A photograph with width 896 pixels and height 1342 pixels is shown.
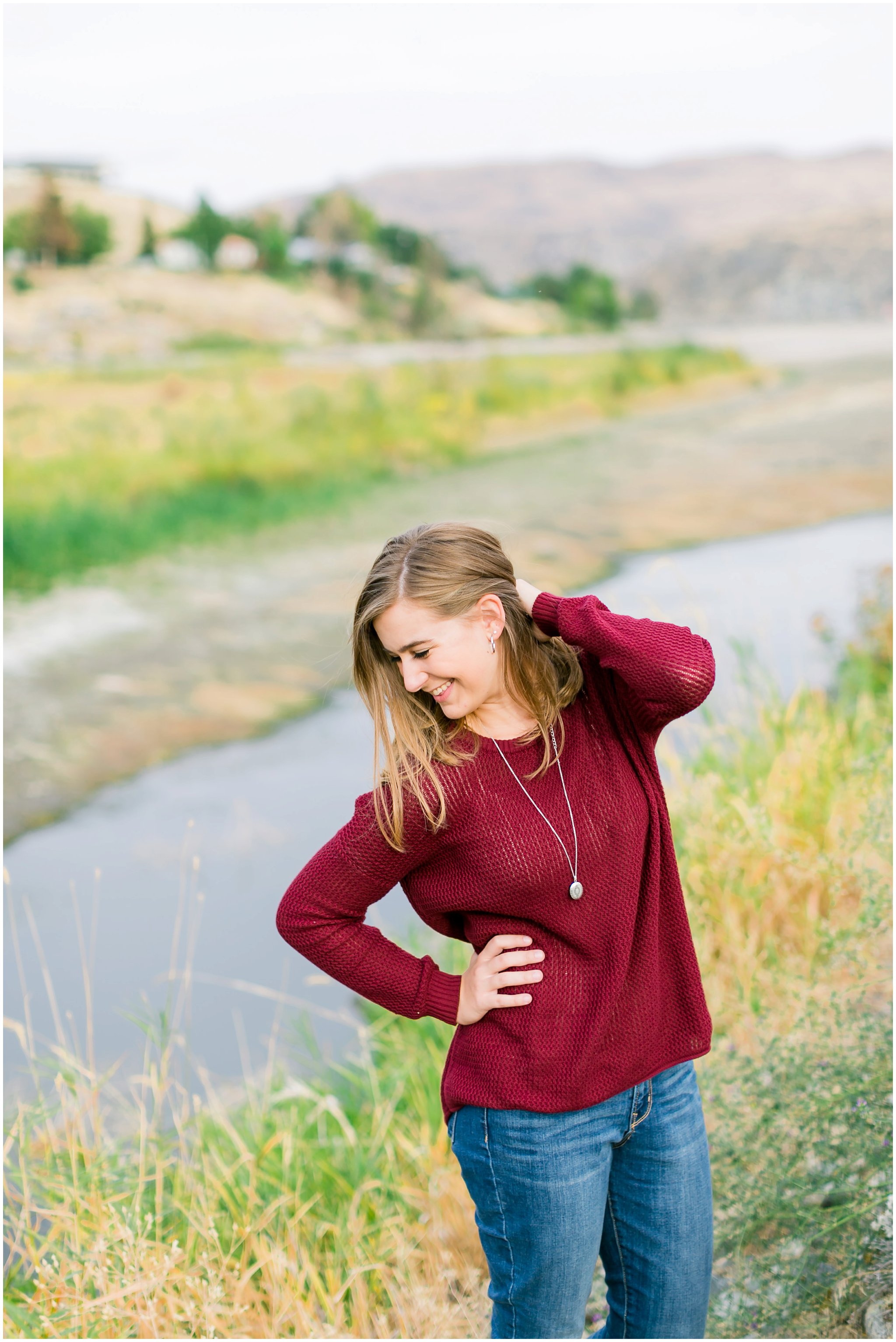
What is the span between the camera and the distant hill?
5.56 m

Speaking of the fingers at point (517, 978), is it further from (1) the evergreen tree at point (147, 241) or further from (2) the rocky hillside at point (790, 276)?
(2) the rocky hillside at point (790, 276)

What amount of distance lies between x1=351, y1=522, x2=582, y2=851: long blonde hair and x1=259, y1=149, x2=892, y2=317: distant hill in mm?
4803

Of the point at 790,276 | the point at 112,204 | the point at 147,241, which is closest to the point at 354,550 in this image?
the point at 147,241

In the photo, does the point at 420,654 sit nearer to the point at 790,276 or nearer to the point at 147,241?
the point at 147,241

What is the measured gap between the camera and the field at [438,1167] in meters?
1.68

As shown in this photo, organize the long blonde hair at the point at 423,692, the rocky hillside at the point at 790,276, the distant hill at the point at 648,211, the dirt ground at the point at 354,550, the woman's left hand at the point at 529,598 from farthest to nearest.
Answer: the rocky hillside at the point at 790,276 < the distant hill at the point at 648,211 < the dirt ground at the point at 354,550 < the woman's left hand at the point at 529,598 < the long blonde hair at the point at 423,692

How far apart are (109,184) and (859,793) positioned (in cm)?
437

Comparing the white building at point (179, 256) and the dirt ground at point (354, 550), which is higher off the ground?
the white building at point (179, 256)

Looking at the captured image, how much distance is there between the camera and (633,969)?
1.21 metres

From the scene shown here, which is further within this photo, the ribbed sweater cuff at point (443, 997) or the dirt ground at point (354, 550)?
the dirt ground at point (354, 550)

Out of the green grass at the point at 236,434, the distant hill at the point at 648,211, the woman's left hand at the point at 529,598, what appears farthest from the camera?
the distant hill at the point at 648,211

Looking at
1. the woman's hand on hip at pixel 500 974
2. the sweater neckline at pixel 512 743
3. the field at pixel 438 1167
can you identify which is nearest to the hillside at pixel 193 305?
the field at pixel 438 1167

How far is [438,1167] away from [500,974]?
45.1 inches

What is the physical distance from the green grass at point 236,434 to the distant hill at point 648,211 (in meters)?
0.50
